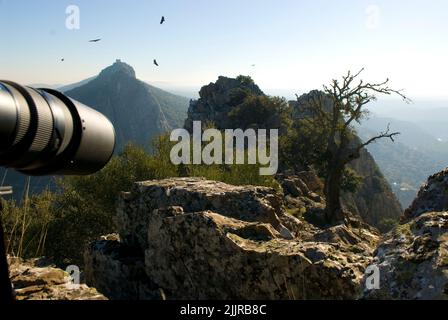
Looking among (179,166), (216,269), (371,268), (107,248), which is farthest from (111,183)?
(371,268)

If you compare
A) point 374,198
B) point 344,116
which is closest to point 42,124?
point 344,116

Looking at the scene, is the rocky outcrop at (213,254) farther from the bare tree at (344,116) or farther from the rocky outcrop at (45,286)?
the bare tree at (344,116)

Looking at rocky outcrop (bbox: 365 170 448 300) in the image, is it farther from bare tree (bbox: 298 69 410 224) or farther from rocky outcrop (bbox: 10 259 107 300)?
bare tree (bbox: 298 69 410 224)

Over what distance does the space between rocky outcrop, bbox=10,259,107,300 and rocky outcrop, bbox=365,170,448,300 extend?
3385mm

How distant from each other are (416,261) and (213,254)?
3324 mm

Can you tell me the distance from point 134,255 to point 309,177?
4154 centimetres

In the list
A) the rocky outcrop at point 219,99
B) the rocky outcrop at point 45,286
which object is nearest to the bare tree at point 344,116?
the rocky outcrop at point 45,286

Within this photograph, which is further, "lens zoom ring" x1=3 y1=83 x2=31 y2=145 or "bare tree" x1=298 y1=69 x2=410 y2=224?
"bare tree" x1=298 y1=69 x2=410 y2=224

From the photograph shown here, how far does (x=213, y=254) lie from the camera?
6648 millimetres

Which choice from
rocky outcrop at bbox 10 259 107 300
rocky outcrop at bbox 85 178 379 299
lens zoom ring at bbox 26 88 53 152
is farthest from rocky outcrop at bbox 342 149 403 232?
lens zoom ring at bbox 26 88 53 152

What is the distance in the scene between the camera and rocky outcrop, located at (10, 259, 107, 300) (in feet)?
15.7

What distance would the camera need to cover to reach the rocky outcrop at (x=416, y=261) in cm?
396

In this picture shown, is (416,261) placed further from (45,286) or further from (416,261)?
(45,286)
